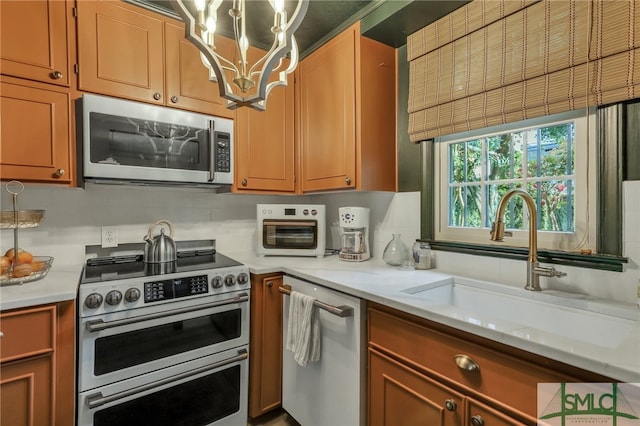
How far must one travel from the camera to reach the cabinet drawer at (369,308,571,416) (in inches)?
33.6

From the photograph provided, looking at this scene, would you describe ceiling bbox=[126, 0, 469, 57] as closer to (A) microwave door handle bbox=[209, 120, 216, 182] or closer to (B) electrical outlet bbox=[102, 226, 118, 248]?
(A) microwave door handle bbox=[209, 120, 216, 182]

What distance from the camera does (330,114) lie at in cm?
200

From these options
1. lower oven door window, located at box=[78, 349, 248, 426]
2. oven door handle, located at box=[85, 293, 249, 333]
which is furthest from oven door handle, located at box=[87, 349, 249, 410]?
oven door handle, located at box=[85, 293, 249, 333]

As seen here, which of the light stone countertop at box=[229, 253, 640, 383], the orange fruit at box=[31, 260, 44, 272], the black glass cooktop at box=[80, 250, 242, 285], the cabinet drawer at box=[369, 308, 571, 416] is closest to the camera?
the light stone countertop at box=[229, 253, 640, 383]

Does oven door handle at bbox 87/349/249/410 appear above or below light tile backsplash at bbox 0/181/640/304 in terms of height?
below

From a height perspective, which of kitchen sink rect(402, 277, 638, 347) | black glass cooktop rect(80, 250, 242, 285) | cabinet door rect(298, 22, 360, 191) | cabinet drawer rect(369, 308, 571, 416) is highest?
cabinet door rect(298, 22, 360, 191)

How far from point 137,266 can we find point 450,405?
161 centimetres

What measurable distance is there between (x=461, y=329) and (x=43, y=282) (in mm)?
1662

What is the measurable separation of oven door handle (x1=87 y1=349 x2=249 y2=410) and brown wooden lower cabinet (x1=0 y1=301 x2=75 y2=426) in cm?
7

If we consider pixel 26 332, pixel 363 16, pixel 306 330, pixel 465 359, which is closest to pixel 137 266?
pixel 26 332

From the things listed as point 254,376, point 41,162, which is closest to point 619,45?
point 254,376

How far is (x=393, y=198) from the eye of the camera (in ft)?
6.59

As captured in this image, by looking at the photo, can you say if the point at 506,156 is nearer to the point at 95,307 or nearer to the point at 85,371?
the point at 95,307

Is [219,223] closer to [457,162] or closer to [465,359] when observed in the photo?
[457,162]
